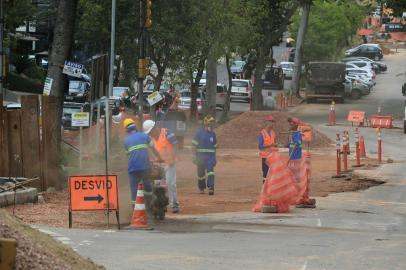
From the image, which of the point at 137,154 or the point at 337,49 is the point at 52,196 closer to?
the point at 137,154

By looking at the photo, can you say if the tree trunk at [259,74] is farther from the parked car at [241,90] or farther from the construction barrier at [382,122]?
the parked car at [241,90]

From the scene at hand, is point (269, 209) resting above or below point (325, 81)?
below

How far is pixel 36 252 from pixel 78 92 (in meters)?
39.0

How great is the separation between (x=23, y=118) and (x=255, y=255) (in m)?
8.10

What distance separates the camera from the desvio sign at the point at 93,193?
13562 millimetres

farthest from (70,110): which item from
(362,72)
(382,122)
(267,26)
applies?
(362,72)

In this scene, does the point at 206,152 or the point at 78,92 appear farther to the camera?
the point at 78,92

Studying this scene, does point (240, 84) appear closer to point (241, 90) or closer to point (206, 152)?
point (241, 90)

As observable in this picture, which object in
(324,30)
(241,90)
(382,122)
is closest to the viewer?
(382,122)

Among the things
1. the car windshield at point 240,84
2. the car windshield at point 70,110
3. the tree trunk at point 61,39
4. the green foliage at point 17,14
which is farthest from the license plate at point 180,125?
the car windshield at point 240,84

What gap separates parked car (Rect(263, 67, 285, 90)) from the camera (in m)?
70.3

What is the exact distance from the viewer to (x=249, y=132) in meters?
35.0

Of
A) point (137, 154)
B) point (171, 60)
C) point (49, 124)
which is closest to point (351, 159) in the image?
point (171, 60)

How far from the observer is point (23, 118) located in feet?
57.6
